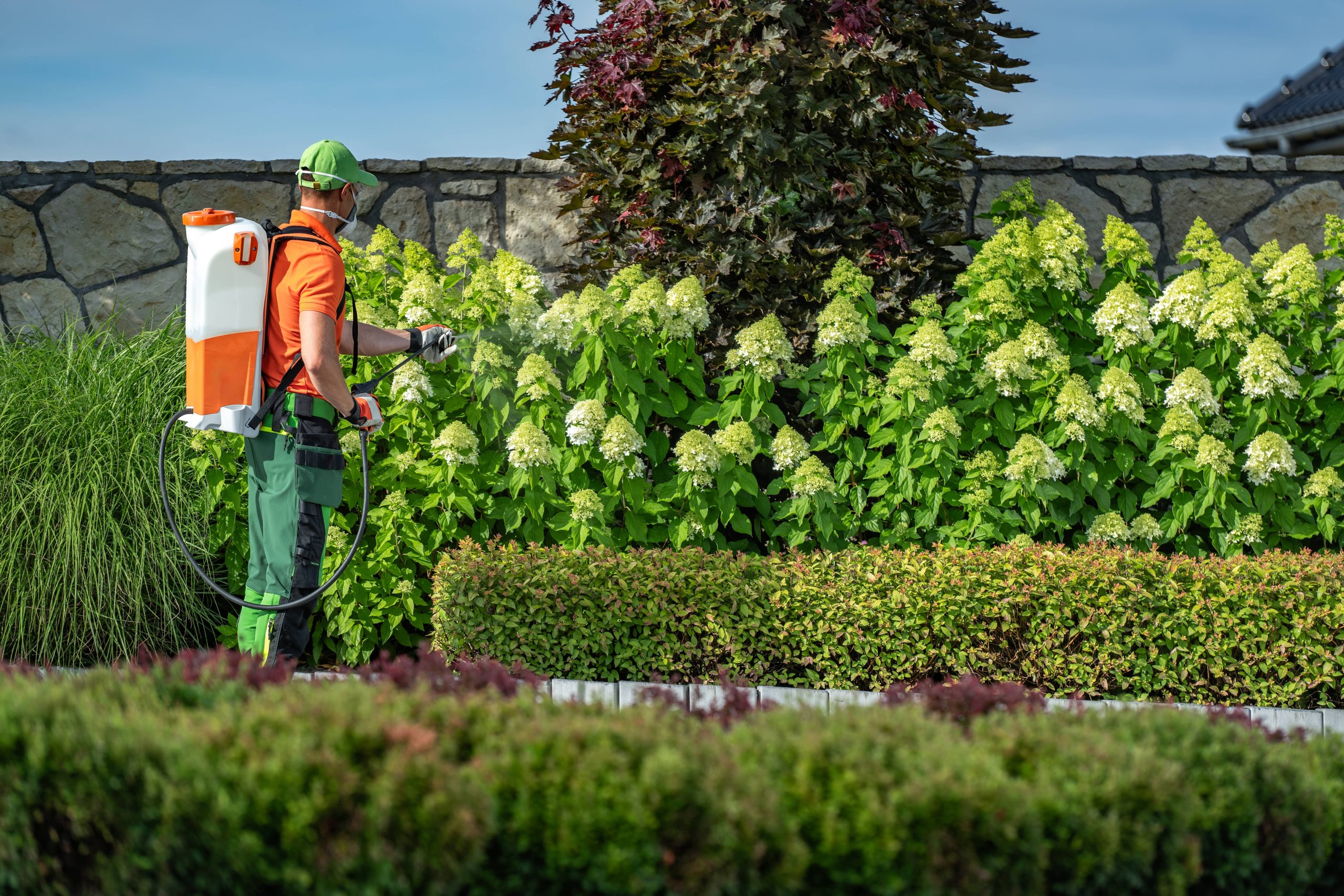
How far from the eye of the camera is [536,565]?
484 centimetres

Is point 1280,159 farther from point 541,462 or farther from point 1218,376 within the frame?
point 541,462

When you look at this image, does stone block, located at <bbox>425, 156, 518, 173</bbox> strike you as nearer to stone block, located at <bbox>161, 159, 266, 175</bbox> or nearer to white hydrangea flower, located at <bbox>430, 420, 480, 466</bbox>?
stone block, located at <bbox>161, 159, 266, 175</bbox>

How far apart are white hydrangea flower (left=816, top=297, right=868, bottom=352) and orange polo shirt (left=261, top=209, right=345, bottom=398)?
2.42 meters

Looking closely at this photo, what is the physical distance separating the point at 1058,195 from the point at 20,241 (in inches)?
290

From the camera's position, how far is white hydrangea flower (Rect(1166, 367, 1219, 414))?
219 inches

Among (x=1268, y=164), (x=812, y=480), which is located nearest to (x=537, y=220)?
(x=812, y=480)

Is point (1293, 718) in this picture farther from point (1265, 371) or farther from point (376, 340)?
point (376, 340)

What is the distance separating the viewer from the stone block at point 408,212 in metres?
7.40

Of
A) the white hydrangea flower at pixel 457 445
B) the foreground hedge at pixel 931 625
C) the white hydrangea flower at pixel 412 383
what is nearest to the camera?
the foreground hedge at pixel 931 625

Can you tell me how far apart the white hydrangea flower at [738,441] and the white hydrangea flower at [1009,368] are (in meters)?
0.85

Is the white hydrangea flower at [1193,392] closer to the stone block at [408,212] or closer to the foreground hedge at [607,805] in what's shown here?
the foreground hedge at [607,805]

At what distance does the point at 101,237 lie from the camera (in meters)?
7.48

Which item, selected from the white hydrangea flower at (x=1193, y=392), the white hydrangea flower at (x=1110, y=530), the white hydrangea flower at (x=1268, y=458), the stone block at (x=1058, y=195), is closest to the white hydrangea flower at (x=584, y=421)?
the white hydrangea flower at (x=1110, y=530)

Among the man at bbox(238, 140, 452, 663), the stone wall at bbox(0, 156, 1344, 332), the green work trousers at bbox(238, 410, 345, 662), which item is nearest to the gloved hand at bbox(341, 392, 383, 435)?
the man at bbox(238, 140, 452, 663)
